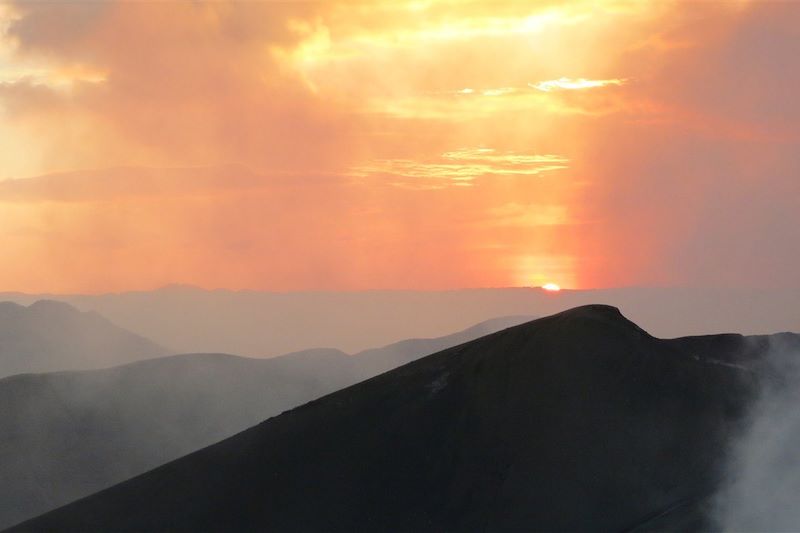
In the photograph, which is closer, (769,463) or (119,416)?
(769,463)

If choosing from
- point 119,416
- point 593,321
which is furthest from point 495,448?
point 119,416

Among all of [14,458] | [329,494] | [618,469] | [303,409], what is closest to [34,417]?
[14,458]

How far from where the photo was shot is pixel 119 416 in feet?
351

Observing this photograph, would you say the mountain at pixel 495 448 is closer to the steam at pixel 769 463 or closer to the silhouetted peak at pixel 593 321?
the silhouetted peak at pixel 593 321

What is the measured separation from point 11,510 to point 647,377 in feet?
210

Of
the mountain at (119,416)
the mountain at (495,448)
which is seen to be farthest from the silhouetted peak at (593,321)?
the mountain at (119,416)

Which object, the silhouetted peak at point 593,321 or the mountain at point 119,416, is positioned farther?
the mountain at point 119,416

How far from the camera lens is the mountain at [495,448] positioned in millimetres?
40312

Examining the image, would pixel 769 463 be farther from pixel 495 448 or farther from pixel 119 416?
pixel 119 416

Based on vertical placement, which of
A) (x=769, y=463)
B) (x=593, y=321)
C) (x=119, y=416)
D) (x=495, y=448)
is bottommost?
(x=769, y=463)

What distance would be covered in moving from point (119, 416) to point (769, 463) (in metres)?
78.7

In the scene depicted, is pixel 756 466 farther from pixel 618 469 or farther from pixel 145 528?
pixel 145 528

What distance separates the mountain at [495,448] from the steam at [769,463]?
0.74 m

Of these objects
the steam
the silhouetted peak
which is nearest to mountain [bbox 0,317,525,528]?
the silhouetted peak
